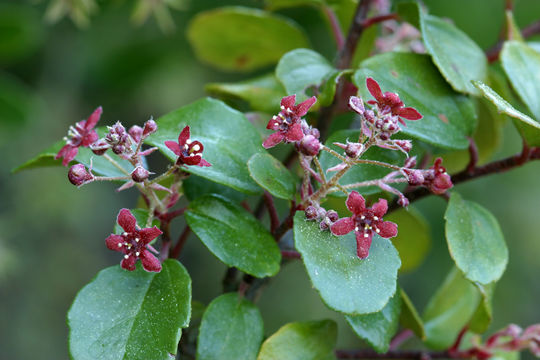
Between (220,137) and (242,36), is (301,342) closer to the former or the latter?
(220,137)

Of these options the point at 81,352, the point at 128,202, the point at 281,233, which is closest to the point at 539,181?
the point at 128,202

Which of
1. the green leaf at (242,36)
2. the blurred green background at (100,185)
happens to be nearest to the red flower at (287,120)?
→ the green leaf at (242,36)

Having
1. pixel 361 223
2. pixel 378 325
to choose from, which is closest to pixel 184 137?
pixel 361 223

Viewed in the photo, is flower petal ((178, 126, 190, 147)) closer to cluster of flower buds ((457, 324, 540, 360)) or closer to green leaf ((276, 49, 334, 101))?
green leaf ((276, 49, 334, 101))

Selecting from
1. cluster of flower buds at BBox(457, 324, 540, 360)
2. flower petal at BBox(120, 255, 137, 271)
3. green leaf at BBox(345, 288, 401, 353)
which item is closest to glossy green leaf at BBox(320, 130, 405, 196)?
green leaf at BBox(345, 288, 401, 353)

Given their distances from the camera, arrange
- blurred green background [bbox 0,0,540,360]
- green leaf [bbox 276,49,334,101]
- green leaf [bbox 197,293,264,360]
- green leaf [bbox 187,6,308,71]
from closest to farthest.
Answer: green leaf [bbox 197,293,264,360] < green leaf [bbox 276,49,334,101] < green leaf [bbox 187,6,308,71] < blurred green background [bbox 0,0,540,360]
